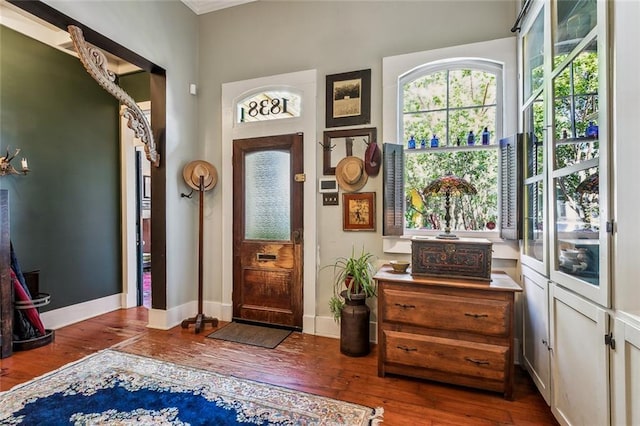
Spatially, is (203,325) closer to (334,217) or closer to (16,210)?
(334,217)

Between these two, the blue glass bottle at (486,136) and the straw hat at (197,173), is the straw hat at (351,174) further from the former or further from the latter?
the straw hat at (197,173)

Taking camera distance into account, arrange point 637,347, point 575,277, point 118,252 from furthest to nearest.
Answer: point 118,252, point 575,277, point 637,347

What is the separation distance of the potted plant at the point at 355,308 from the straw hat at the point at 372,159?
0.85m

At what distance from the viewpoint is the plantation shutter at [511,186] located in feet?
8.35

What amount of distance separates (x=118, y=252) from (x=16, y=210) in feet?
3.95

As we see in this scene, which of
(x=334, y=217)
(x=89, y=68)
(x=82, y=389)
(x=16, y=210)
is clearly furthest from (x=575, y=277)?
(x=16, y=210)

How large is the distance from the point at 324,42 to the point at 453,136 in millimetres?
1659

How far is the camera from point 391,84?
3045mm

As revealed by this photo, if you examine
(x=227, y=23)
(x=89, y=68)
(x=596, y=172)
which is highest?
(x=227, y=23)

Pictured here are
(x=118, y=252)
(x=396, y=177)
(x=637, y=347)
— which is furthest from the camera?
(x=118, y=252)

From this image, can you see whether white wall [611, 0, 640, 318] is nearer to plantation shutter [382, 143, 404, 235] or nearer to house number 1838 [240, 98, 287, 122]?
plantation shutter [382, 143, 404, 235]

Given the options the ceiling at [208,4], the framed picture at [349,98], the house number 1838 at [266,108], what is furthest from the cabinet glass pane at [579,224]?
the ceiling at [208,4]

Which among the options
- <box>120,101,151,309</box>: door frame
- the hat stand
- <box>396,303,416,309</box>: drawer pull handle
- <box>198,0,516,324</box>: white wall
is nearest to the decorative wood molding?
the hat stand

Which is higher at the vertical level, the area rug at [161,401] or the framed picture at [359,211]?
the framed picture at [359,211]
